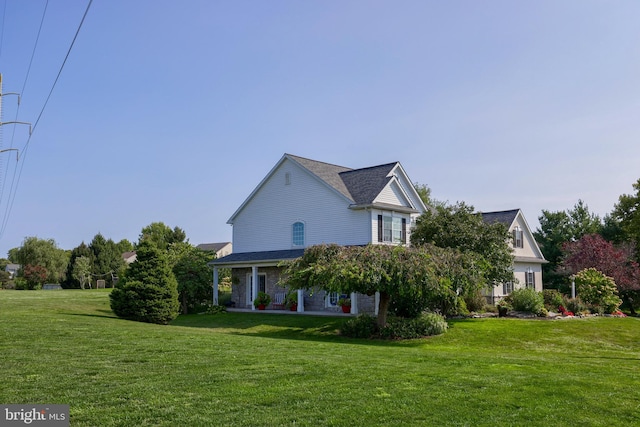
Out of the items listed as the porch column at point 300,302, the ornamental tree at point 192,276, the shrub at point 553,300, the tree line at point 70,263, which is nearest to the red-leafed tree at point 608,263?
the shrub at point 553,300

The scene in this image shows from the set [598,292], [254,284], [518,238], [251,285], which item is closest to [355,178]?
[254,284]

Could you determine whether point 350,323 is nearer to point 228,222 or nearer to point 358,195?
point 358,195

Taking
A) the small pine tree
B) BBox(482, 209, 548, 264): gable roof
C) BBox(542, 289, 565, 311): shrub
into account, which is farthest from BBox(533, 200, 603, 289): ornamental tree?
the small pine tree

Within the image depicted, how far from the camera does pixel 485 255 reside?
24.9 meters

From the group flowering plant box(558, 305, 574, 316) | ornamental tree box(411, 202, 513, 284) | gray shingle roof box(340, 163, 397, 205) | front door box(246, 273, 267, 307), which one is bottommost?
flowering plant box(558, 305, 574, 316)

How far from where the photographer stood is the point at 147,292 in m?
23.9

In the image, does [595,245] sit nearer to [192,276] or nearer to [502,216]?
[502,216]

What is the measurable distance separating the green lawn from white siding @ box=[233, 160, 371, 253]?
52.1ft

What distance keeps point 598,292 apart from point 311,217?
1598 centimetres

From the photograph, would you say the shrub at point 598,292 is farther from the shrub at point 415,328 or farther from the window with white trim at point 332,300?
the window with white trim at point 332,300

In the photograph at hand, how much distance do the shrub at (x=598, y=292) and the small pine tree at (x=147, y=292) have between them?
69.2ft

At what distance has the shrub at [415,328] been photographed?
20.7 metres

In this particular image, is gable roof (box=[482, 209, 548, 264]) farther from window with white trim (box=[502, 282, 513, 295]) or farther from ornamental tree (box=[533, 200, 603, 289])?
ornamental tree (box=[533, 200, 603, 289])

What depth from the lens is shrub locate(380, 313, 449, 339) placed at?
67.9ft
